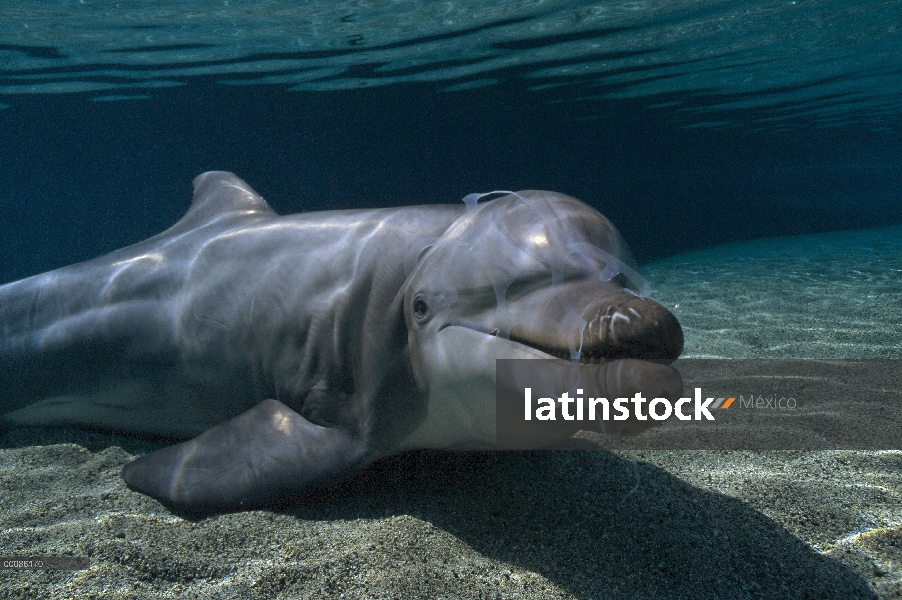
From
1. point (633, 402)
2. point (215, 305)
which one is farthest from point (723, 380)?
point (215, 305)

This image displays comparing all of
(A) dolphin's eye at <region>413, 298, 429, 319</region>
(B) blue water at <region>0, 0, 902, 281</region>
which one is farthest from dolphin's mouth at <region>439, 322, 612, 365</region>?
(B) blue water at <region>0, 0, 902, 281</region>

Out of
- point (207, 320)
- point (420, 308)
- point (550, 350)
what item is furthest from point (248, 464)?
point (550, 350)

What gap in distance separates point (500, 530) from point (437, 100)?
68.2 ft

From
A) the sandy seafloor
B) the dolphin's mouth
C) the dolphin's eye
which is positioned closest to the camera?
the dolphin's mouth

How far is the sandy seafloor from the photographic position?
2172 millimetres

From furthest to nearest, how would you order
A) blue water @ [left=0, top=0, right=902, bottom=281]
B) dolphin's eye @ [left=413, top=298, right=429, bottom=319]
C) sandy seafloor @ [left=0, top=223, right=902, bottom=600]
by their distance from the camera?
blue water @ [left=0, top=0, right=902, bottom=281] < dolphin's eye @ [left=413, top=298, right=429, bottom=319] < sandy seafloor @ [left=0, top=223, right=902, bottom=600]

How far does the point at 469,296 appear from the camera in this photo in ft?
8.13

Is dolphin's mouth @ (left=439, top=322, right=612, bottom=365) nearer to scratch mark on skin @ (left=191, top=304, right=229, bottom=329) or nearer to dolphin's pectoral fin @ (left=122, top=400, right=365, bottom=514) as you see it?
dolphin's pectoral fin @ (left=122, top=400, right=365, bottom=514)

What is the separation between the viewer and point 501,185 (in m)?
35.6

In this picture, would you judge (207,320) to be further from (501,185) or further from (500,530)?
(501,185)

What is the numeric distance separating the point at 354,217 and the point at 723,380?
340cm

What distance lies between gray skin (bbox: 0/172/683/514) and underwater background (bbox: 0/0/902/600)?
31 cm

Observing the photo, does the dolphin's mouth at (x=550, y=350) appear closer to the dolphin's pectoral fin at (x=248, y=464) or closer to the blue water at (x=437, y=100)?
the dolphin's pectoral fin at (x=248, y=464)

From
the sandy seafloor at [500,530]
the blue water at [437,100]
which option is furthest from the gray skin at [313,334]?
the blue water at [437,100]
